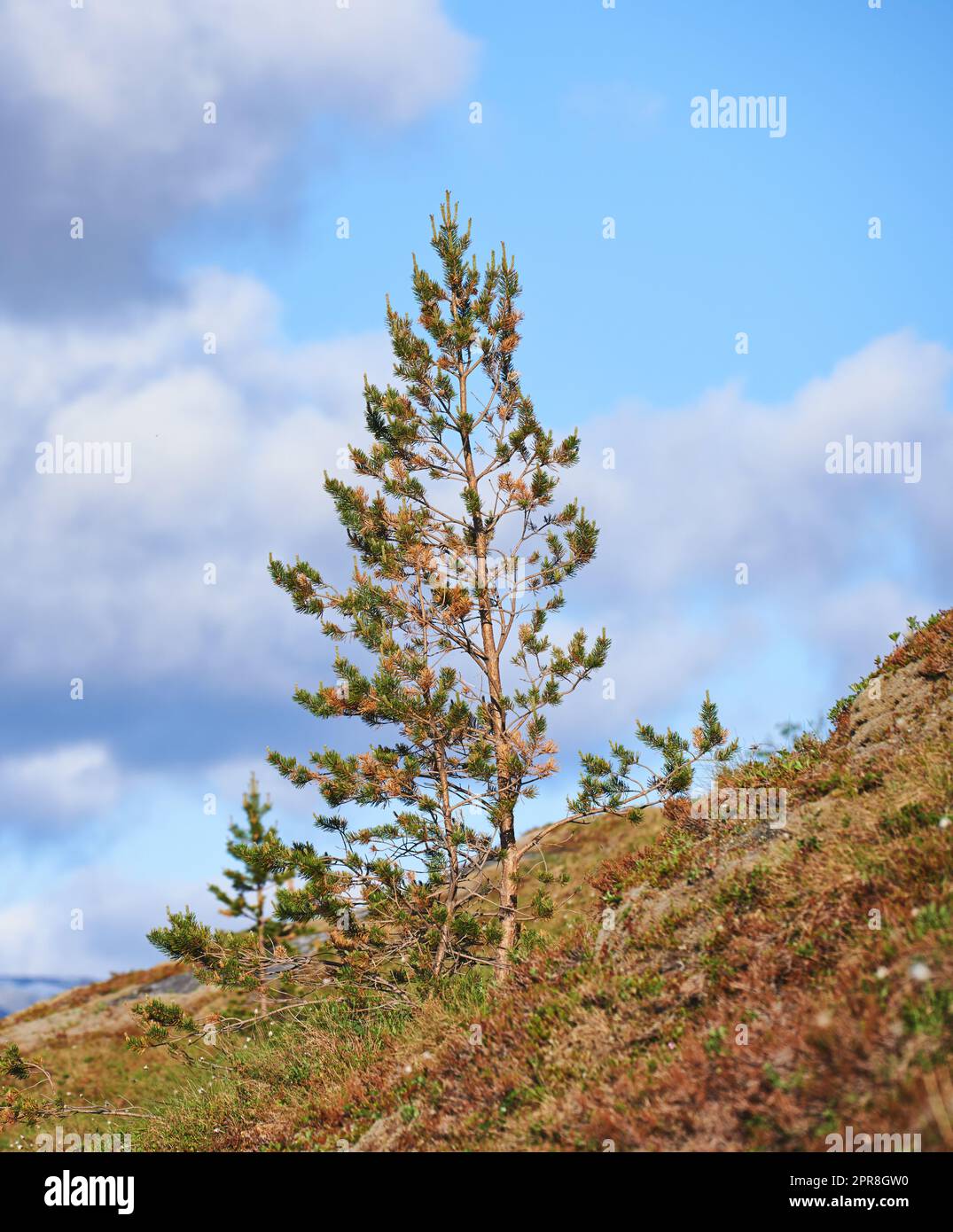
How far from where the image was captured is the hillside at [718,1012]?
21.6 feet

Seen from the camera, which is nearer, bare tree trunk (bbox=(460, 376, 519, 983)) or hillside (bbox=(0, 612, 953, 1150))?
hillside (bbox=(0, 612, 953, 1150))

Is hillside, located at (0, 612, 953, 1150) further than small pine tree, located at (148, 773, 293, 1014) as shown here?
No

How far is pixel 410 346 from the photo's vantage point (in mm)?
15883

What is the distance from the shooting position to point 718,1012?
8.12 meters

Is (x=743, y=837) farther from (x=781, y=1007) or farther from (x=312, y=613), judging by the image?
(x=312, y=613)

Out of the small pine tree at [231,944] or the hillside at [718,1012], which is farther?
the small pine tree at [231,944]

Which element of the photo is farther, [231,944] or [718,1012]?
[231,944]

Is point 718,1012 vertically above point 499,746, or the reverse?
point 499,746

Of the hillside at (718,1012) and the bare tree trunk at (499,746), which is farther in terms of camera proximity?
the bare tree trunk at (499,746)

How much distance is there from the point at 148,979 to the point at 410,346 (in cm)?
3752

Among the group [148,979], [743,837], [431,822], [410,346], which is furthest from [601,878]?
[148,979]

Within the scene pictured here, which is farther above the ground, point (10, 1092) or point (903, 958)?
point (903, 958)

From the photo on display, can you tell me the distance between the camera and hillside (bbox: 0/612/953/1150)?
657cm

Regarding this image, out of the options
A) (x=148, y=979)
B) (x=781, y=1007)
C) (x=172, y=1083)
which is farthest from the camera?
(x=148, y=979)
